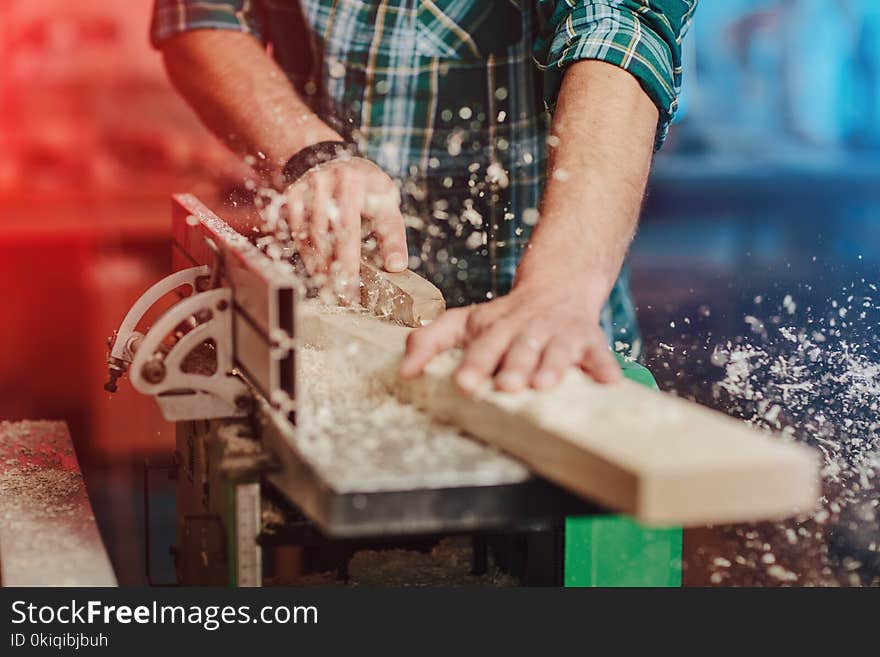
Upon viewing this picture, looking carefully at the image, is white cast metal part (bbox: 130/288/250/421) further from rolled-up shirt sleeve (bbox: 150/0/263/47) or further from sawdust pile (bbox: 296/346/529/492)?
rolled-up shirt sleeve (bbox: 150/0/263/47)

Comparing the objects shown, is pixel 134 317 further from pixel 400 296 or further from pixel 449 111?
pixel 449 111

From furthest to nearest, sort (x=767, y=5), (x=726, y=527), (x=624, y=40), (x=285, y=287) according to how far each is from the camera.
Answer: (x=767, y=5), (x=726, y=527), (x=624, y=40), (x=285, y=287)

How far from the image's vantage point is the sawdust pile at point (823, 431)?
2145 mm

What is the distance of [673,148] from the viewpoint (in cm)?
477

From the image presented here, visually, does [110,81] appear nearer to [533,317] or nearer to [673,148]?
[673,148]

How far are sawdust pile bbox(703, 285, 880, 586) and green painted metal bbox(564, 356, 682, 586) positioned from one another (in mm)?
587

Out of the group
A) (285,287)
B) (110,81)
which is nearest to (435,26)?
(285,287)

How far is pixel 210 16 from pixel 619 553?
1377 mm

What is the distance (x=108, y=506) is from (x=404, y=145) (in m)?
1.93

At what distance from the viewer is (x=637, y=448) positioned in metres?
0.99

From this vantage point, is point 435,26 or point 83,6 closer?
point 435,26

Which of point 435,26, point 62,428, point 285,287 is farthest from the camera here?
point 435,26

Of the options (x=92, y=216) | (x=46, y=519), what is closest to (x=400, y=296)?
(x=46, y=519)

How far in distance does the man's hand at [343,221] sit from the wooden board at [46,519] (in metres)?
0.44
